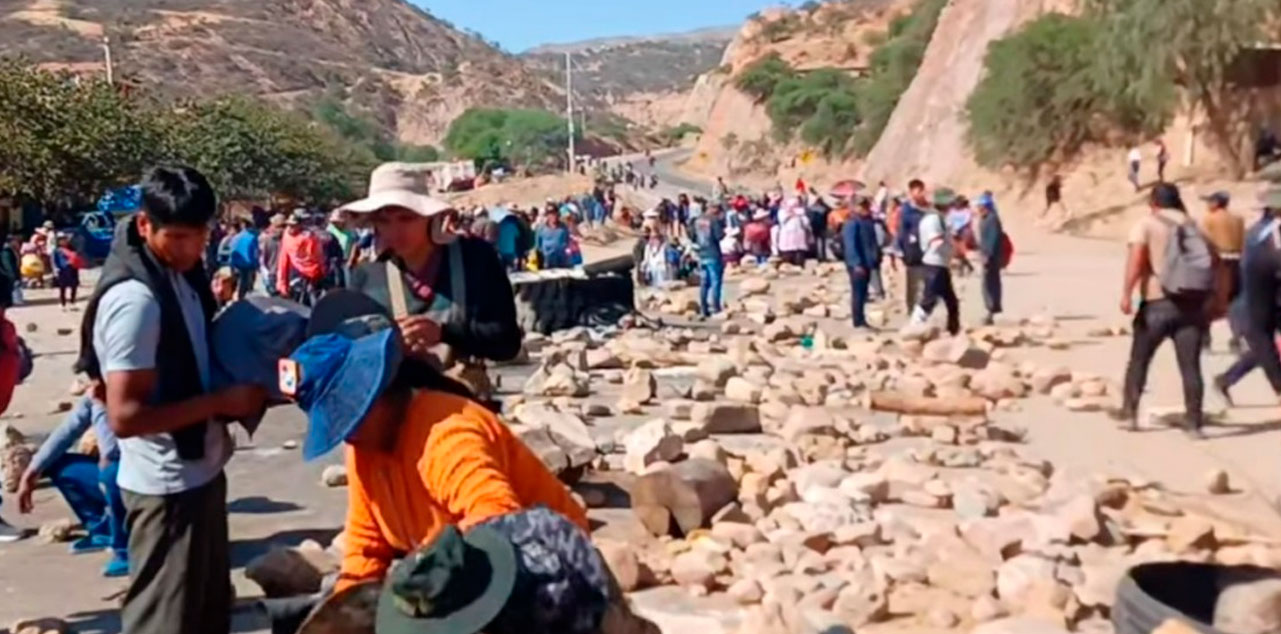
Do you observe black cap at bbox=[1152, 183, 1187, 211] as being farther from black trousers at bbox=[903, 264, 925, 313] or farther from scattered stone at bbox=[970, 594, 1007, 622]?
black trousers at bbox=[903, 264, 925, 313]

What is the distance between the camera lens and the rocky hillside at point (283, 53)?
115 m

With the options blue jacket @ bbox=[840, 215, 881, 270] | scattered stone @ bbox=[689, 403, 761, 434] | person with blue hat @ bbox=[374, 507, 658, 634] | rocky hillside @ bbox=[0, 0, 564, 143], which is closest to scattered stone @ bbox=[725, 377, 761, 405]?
scattered stone @ bbox=[689, 403, 761, 434]

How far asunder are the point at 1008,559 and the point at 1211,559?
0.82 meters

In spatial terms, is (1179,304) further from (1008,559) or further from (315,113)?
(315,113)

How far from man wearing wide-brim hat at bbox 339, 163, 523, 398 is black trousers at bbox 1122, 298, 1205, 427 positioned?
7.00 meters

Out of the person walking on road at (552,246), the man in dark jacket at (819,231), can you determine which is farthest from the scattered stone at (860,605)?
the man in dark jacket at (819,231)

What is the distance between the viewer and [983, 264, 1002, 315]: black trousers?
1853cm

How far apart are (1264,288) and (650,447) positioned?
4.49 metres

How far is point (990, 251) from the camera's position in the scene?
18328 mm

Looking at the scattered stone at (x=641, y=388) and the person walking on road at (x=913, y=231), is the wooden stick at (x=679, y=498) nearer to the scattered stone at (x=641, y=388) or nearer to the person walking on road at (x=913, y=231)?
the scattered stone at (x=641, y=388)

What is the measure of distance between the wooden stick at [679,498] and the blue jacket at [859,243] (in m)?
10.9

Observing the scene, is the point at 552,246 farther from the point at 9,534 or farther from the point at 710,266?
the point at 9,534

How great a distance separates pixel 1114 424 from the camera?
11805 mm

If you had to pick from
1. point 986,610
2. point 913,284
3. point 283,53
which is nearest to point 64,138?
point 913,284
